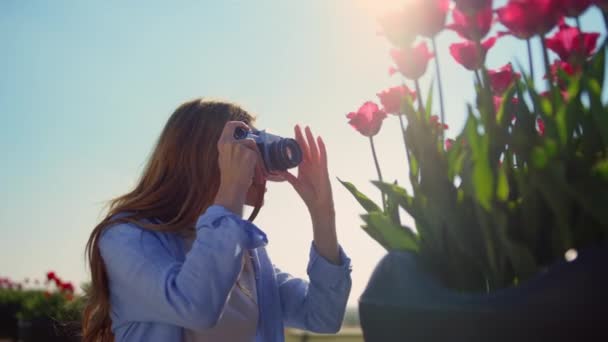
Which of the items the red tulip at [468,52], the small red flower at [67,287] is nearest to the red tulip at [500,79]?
the red tulip at [468,52]

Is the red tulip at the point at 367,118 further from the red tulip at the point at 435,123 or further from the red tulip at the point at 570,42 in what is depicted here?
the red tulip at the point at 570,42

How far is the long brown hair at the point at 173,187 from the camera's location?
1.54 metres

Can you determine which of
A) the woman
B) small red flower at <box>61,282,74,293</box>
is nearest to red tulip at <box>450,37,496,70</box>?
the woman

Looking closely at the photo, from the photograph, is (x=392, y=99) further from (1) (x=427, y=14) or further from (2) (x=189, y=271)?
(2) (x=189, y=271)

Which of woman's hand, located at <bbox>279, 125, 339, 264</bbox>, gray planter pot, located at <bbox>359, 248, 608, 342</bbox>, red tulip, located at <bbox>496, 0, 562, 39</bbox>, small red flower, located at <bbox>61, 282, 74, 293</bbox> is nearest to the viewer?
gray planter pot, located at <bbox>359, 248, 608, 342</bbox>

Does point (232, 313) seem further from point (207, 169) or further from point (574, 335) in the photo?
point (574, 335)

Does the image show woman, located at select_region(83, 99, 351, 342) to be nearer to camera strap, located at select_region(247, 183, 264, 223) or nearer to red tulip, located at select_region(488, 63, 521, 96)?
camera strap, located at select_region(247, 183, 264, 223)

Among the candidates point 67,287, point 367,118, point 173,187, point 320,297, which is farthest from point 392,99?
point 67,287

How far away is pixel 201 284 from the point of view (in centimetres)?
121

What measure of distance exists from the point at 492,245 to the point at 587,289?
13 cm

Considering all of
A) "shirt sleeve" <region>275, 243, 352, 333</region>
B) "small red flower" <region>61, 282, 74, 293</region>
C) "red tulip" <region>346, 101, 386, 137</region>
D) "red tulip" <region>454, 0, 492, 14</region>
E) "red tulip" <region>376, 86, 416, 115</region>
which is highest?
"red tulip" <region>454, 0, 492, 14</region>

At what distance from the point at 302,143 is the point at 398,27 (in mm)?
728

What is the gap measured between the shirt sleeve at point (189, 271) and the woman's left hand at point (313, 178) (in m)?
0.20

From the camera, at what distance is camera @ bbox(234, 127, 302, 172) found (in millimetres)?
1431
